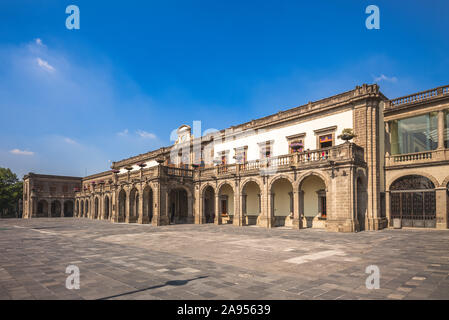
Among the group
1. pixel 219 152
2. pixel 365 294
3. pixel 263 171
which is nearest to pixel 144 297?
pixel 365 294

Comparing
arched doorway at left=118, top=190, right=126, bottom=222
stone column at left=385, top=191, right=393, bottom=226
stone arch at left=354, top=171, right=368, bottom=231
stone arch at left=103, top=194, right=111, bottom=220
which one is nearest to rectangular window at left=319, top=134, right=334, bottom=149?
stone arch at left=354, top=171, right=368, bottom=231

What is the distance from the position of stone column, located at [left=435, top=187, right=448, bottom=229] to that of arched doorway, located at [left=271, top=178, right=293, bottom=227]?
398 inches

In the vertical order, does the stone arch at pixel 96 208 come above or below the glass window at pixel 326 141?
below

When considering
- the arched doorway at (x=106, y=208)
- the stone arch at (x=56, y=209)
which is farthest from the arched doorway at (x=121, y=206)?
the stone arch at (x=56, y=209)

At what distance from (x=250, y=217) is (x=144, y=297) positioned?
2303cm

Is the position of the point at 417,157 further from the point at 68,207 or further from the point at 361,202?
the point at 68,207

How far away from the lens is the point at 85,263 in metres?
8.79

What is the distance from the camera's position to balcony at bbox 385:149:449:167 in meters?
19.3

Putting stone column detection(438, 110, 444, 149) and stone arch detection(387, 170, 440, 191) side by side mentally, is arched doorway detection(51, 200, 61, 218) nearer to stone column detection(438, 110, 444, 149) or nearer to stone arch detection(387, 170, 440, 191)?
stone arch detection(387, 170, 440, 191)

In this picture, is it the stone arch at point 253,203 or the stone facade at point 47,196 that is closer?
the stone arch at point 253,203

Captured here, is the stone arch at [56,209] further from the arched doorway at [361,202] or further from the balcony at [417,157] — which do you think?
the balcony at [417,157]

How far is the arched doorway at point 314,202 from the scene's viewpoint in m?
22.3

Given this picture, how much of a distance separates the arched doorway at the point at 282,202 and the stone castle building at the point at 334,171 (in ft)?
0.29
